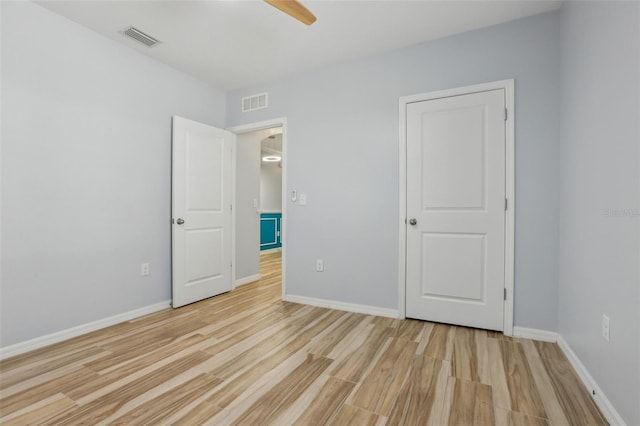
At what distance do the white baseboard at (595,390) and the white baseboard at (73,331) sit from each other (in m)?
3.45

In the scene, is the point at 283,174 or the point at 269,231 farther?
the point at 269,231

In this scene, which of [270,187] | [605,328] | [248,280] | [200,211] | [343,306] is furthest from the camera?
[270,187]

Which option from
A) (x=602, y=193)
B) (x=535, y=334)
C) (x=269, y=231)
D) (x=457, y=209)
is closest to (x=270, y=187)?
(x=269, y=231)

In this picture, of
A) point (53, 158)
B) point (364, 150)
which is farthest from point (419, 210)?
point (53, 158)

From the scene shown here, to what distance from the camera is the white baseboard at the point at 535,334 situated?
7.54 feet

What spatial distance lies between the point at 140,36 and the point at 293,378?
3026 millimetres

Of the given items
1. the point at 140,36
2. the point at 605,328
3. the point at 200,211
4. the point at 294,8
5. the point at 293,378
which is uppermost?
the point at 140,36

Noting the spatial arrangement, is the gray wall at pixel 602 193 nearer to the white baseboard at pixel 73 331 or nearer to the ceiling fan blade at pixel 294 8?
the ceiling fan blade at pixel 294 8

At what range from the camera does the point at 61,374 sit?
6.19 feet

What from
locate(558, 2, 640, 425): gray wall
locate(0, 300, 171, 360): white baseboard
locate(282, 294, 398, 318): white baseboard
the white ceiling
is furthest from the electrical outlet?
locate(0, 300, 171, 360): white baseboard

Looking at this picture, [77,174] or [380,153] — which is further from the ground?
[380,153]

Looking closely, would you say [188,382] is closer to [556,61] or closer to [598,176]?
[598,176]

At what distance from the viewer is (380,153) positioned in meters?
2.93

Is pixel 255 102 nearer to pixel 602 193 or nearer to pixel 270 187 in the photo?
pixel 602 193
